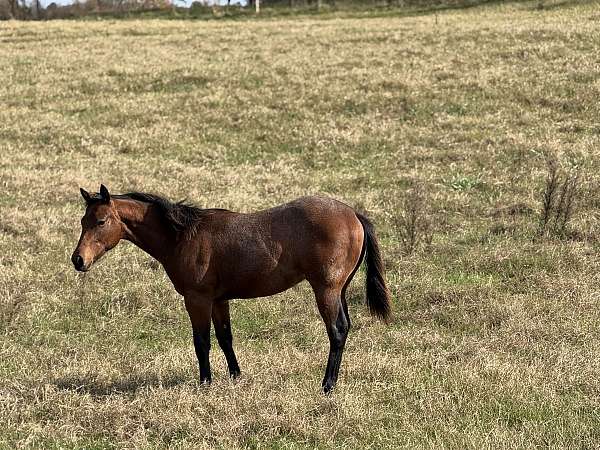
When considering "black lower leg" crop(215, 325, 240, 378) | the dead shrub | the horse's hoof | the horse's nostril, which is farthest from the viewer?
the dead shrub

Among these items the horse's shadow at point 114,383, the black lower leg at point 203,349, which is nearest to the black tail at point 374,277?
the black lower leg at point 203,349

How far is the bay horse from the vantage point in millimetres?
6297

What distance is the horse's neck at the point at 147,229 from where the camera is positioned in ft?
21.5

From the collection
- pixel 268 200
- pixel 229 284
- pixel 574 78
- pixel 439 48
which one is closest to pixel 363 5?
pixel 439 48

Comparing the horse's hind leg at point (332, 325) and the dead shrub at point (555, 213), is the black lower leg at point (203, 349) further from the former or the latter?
the dead shrub at point (555, 213)

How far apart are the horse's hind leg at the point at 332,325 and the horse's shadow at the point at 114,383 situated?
136 cm

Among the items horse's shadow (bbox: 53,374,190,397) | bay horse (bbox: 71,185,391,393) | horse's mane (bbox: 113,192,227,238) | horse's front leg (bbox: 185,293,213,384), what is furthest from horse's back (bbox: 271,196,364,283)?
horse's shadow (bbox: 53,374,190,397)

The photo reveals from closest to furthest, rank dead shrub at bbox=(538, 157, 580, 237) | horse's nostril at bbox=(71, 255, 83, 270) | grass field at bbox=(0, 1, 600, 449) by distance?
grass field at bbox=(0, 1, 600, 449) → horse's nostril at bbox=(71, 255, 83, 270) → dead shrub at bbox=(538, 157, 580, 237)

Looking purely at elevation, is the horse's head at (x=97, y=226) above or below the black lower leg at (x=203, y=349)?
above

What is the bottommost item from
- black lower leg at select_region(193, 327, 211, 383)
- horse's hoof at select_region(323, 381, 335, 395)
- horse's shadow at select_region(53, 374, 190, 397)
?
horse's shadow at select_region(53, 374, 190, 397)

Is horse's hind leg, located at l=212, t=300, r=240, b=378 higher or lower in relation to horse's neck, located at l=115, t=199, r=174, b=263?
lower

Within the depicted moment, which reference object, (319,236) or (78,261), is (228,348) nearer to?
(319,236)

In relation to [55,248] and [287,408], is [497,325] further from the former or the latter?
[55,248]

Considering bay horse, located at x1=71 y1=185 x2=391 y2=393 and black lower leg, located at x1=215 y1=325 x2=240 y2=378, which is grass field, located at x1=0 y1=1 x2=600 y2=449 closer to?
black lower leg, located at x1=215 y1=325 x2=240 y2=378
